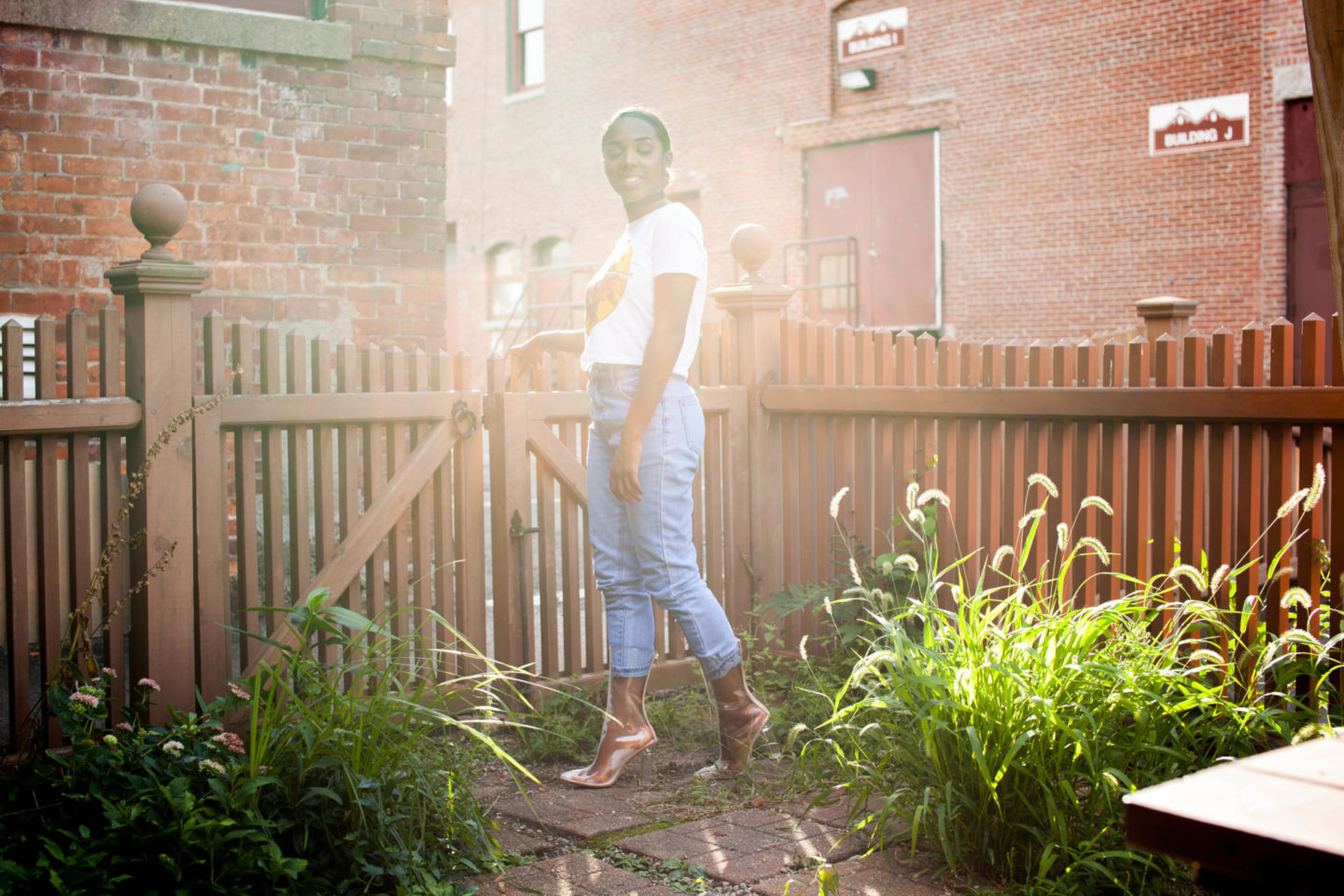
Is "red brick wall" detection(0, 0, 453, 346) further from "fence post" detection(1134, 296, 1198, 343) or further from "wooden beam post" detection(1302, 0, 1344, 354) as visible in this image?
"wooden beam post" detection(1302, 0, 1344, 354)

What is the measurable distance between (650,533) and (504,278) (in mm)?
22337

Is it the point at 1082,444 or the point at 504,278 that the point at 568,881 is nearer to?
the point at 1082,444

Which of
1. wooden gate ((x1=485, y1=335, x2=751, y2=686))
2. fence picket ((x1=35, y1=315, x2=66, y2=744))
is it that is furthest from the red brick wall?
fence picket ((x1=35, y1=315, x2=66, y2=744))

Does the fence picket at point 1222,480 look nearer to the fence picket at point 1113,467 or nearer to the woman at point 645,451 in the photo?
the fence picket at point 1113,467

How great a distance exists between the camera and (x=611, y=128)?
12.5 ft

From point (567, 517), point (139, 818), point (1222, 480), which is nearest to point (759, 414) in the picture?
point (567, 517)

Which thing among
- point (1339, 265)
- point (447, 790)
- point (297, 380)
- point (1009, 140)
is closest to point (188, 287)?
point (297, 380)

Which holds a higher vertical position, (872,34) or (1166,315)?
(872,34)

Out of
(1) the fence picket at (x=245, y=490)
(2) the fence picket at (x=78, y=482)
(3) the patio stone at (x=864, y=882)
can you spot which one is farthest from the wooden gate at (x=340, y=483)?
(3) the patio stone at (x=864, y=882)

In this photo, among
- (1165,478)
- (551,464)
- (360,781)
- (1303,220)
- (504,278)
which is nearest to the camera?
(360,781)

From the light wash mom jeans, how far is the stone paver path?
0.46 metres

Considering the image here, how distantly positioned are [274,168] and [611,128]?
297 cm

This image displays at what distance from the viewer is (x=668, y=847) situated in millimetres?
3283

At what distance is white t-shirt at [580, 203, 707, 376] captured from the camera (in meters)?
3.70
